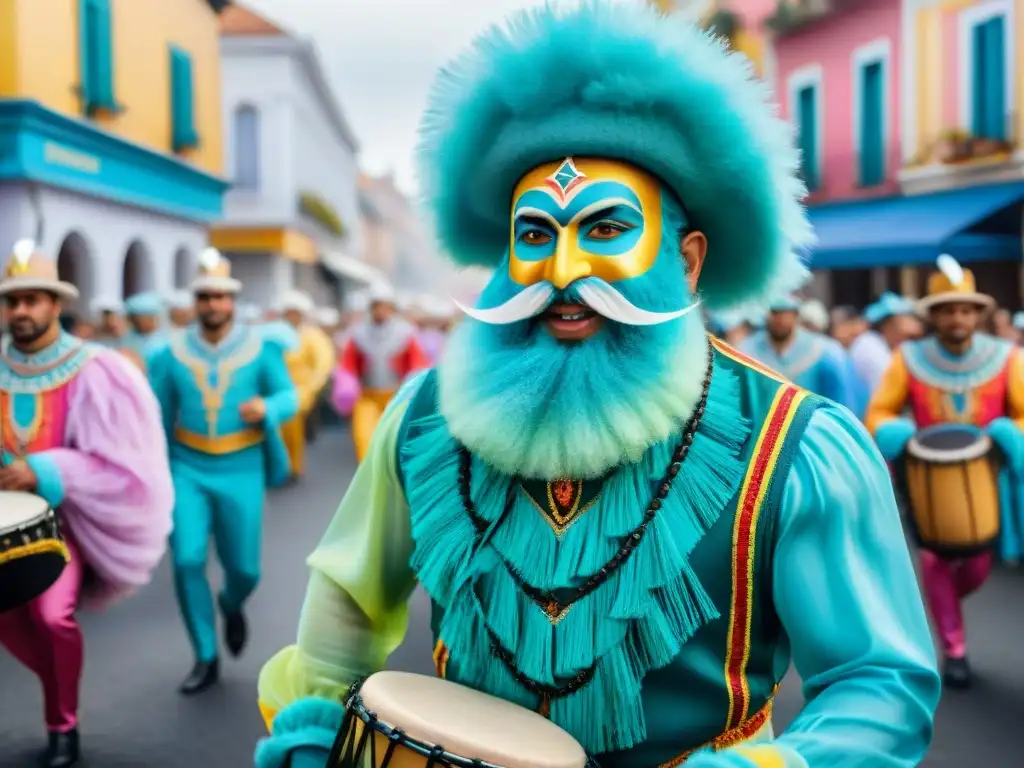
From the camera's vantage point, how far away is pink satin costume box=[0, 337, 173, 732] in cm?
456

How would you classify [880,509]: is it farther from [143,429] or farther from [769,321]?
[769,321]

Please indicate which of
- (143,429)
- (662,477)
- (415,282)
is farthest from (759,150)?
(415,282)

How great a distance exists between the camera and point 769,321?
809 centimetres

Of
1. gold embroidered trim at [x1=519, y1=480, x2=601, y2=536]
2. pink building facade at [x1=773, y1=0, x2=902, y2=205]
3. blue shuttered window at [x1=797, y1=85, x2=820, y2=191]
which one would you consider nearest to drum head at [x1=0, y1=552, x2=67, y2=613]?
gold embroidered trim at [x1=519, y1=480, x2=601, y2=536]

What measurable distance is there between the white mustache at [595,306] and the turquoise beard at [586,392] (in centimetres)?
3

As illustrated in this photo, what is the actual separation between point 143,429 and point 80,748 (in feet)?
4.41

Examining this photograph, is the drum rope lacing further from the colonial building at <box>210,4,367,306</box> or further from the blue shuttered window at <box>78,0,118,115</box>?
the colonial building at <box>210,4,367,306</box>

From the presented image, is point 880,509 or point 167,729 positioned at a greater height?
point 880,509

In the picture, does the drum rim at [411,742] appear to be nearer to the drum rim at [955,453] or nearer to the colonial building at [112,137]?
the drum rim at [955,453]

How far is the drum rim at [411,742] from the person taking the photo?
5.46 feet

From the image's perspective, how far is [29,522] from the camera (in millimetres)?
3760

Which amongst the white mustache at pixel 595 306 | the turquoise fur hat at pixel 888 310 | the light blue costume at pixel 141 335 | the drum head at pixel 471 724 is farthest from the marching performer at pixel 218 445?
the turquoise fur hat at pixel 888 310

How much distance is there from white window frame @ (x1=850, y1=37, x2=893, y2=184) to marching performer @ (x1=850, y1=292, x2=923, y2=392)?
7.07 m

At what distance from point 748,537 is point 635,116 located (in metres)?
0.72
